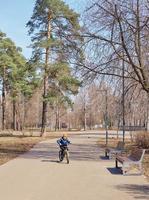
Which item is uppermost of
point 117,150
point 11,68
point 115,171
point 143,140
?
point 11,68

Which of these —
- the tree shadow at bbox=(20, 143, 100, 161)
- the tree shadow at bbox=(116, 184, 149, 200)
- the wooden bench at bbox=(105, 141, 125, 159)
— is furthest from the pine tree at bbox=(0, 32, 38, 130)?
the tree shadow at bbox=(116, 184, 149, 200)

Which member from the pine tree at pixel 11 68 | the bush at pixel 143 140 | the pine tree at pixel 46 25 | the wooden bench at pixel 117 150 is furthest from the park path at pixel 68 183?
the pine tree at pixel 11 68

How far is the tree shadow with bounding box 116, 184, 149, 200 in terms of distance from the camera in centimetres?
1162

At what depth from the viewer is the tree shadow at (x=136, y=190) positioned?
457 inches

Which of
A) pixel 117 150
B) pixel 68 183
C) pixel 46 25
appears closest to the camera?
pixel 68 183

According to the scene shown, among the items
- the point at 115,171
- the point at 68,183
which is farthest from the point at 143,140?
the point at 68,183

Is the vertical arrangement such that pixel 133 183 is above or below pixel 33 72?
below

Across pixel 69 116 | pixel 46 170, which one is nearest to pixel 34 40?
pixel 46 170

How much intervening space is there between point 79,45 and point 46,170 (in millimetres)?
7281

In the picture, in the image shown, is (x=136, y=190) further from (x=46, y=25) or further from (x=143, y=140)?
(x=46, y=25)

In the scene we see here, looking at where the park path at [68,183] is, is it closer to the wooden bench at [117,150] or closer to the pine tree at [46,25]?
the wooden bench at [117,150]

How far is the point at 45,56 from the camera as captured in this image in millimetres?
52969

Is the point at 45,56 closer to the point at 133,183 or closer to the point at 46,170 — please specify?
the point at 46,170

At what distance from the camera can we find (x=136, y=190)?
1271 centimetres
